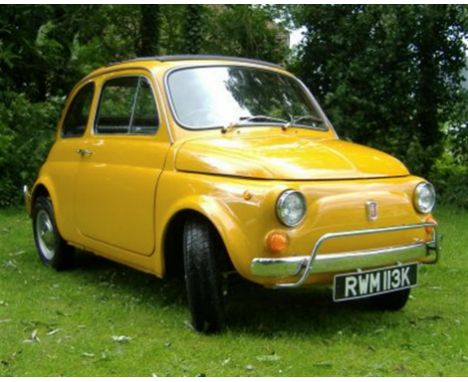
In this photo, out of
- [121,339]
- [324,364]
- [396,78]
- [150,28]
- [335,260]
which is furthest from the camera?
[150,28]

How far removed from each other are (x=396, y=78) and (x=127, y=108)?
693 centimetres

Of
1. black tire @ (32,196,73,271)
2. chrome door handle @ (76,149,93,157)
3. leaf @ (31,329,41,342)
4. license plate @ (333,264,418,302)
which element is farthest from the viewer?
black tire @ (32,196,73,271)

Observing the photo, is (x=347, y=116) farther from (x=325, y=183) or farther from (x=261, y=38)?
(x=325, y=183)

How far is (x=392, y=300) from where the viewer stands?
16.2ft

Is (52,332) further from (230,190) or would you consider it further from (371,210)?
(371,210)

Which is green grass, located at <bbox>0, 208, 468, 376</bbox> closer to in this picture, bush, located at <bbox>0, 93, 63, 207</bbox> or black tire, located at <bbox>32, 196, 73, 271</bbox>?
black tire, located at <bbox>32, 196, 73, 271</bbox>

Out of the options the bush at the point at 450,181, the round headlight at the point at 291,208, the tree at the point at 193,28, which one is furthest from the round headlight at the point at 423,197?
the tree at the point at 193,28

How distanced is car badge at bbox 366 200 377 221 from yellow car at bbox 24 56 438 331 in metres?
0.01

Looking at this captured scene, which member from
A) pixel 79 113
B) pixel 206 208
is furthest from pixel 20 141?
pixel 206 208

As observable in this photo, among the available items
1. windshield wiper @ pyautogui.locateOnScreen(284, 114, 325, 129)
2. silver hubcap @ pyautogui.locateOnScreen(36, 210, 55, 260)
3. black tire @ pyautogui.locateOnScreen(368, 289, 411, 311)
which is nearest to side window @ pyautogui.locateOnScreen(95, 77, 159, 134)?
windshield wiper @ pyautogui.locateOnScreen(284, 114, 325, 129)

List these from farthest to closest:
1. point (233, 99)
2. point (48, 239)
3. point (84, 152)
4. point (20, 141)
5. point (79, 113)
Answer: point (20, 141) → point (48, 239) → point (79, 113) → point (84, 152) → point (233, 99)

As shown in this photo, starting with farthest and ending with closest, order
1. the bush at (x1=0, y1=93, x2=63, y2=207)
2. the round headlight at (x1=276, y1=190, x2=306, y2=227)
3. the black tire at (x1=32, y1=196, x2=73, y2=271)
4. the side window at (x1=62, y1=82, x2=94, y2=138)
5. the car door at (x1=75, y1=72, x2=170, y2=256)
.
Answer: the bush at (x1=0, y1=93, x2=63, y2=207), the black tire at (x1=32, y1=196, x2=73, y2=271), the side window at (x1=62, y1=82, x2=94, y2=138), the car door at (x1=75, y1=72, x2=170, y2=256), the round headlight at (x1=276, y1=190, x2=306, y2=227)

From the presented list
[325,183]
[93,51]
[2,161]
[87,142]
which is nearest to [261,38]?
[93,51]

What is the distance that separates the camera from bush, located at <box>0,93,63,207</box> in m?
10.2
